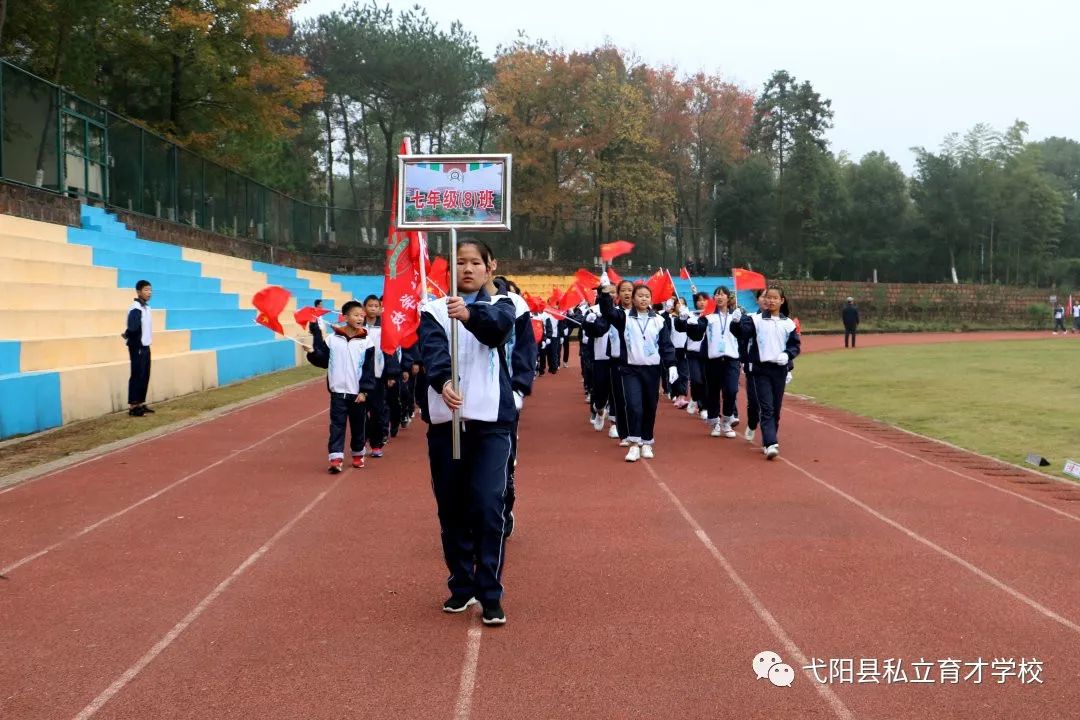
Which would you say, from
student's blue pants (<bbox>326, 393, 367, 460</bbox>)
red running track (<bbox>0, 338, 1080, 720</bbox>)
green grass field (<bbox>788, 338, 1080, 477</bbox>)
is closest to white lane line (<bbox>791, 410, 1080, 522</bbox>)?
red running track (<bbox>0, 338, 1080, 720</bbox>)

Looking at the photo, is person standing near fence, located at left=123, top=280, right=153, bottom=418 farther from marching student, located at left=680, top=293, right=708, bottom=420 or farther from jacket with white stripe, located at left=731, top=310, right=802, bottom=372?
jacket with white stripe, located at left=731, top=310, right=802, bottom=372

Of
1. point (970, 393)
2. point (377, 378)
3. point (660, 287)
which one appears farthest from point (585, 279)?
point (970, 393)

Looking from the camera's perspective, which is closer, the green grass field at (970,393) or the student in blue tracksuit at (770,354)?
the student in blue tracksuit at (770,354)

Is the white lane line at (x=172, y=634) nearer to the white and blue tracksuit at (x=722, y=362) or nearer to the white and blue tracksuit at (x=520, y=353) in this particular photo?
the white and blue tracksuit at (x=520, y=353)

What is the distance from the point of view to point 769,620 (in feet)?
16.0

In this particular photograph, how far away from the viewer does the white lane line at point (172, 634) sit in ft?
12.7

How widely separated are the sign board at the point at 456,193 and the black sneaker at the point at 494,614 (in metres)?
1.98

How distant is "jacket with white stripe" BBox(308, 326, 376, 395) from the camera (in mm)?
9227

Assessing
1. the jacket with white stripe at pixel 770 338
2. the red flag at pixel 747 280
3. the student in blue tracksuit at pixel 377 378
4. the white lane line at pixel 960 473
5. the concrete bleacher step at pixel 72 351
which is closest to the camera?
the white lane line at pixel 960 473

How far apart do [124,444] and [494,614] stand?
753cm

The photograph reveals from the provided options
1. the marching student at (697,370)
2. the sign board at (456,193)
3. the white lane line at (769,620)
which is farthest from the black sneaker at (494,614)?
the marching student at (697,370)

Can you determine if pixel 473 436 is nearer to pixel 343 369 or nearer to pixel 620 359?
pixel 343 369

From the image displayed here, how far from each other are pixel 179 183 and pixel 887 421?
1910 cm

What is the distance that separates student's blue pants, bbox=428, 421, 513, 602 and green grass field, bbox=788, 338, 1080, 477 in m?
6.80
